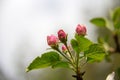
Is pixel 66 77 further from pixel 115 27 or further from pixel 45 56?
pixel 45 56

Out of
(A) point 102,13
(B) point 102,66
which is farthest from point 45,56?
(A) point 102,13

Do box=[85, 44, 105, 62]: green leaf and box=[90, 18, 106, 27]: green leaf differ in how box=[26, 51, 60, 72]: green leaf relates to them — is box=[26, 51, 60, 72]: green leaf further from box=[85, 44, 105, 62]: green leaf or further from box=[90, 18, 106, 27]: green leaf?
box=[90, 18, 106, 27]: green leaf

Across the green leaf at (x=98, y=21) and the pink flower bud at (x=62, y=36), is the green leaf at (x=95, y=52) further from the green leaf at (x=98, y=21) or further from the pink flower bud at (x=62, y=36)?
the green leaf at (x=98, y=21)

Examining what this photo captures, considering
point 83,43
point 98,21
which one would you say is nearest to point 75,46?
point 83,43

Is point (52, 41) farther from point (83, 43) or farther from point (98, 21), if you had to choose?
point (98, 21)

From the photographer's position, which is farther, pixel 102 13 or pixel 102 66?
pixel 102 13

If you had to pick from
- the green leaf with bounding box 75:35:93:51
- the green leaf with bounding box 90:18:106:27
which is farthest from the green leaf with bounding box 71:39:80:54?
the green leaf with bounding box 90:18:106:27
